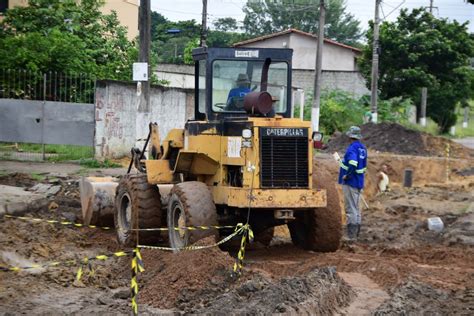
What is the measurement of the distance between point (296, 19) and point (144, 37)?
6408 cm

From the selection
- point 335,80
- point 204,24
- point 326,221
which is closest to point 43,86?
point 204,24

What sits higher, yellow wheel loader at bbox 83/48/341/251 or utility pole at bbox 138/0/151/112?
utility pole at bbox 138/0/151/112

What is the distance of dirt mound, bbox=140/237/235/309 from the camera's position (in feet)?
32.8

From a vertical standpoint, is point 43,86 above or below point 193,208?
above

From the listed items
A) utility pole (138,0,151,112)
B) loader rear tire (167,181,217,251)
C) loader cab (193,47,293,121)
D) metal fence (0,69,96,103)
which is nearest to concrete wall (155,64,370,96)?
metal fence (0,69,96,103)

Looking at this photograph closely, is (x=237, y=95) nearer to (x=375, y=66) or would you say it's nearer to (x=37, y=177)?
(x=37, y=177)

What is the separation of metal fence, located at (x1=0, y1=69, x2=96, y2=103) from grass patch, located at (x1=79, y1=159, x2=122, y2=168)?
8.19 feet

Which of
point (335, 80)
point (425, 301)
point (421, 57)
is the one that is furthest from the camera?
point (335, 80)

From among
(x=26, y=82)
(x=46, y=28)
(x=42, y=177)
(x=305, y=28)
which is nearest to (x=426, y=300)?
(x=42, y=177)

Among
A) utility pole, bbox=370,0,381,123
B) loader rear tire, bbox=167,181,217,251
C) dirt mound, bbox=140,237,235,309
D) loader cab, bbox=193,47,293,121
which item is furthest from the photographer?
utility pole, bbox=370,0,381,123

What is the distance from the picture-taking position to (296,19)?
3280 inches

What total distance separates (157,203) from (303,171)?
8.09 ft

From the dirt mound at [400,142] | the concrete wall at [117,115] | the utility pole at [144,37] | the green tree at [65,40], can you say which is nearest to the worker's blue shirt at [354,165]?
the utility pole at [144,37]

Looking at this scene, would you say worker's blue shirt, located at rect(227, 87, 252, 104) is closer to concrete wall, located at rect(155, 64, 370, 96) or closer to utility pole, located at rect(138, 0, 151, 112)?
utility pole, located at rect(138, 0, 151, 112)
